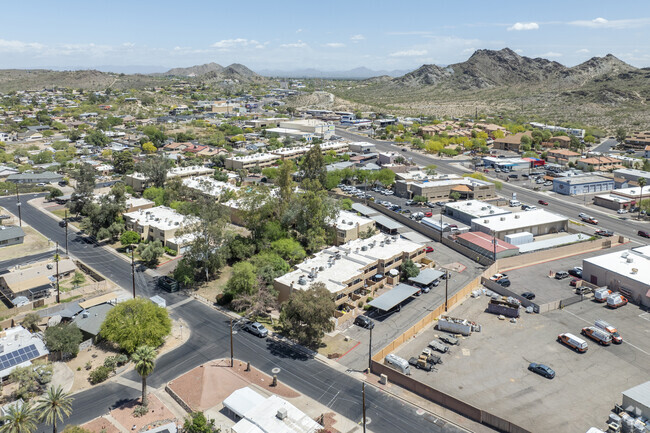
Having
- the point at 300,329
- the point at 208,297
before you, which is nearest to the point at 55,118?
the point at 208,297

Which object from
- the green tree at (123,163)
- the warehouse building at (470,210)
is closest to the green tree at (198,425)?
the warehouse building at (470,210)

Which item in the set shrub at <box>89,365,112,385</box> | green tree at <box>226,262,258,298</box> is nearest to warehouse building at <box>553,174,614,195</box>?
green tree at <box>226,262,258,298</box>

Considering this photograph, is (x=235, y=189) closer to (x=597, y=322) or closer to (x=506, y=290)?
(x=506, y=290)

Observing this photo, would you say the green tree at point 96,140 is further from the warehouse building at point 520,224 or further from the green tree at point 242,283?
the warehouse building at point 520,224

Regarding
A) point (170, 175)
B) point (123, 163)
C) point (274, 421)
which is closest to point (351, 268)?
point (274, 421)

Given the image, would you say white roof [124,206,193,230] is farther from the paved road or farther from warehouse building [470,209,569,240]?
the paved road

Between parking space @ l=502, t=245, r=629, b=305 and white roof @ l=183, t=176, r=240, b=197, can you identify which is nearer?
parking space @ l=502, t=245, r=629, b=305
